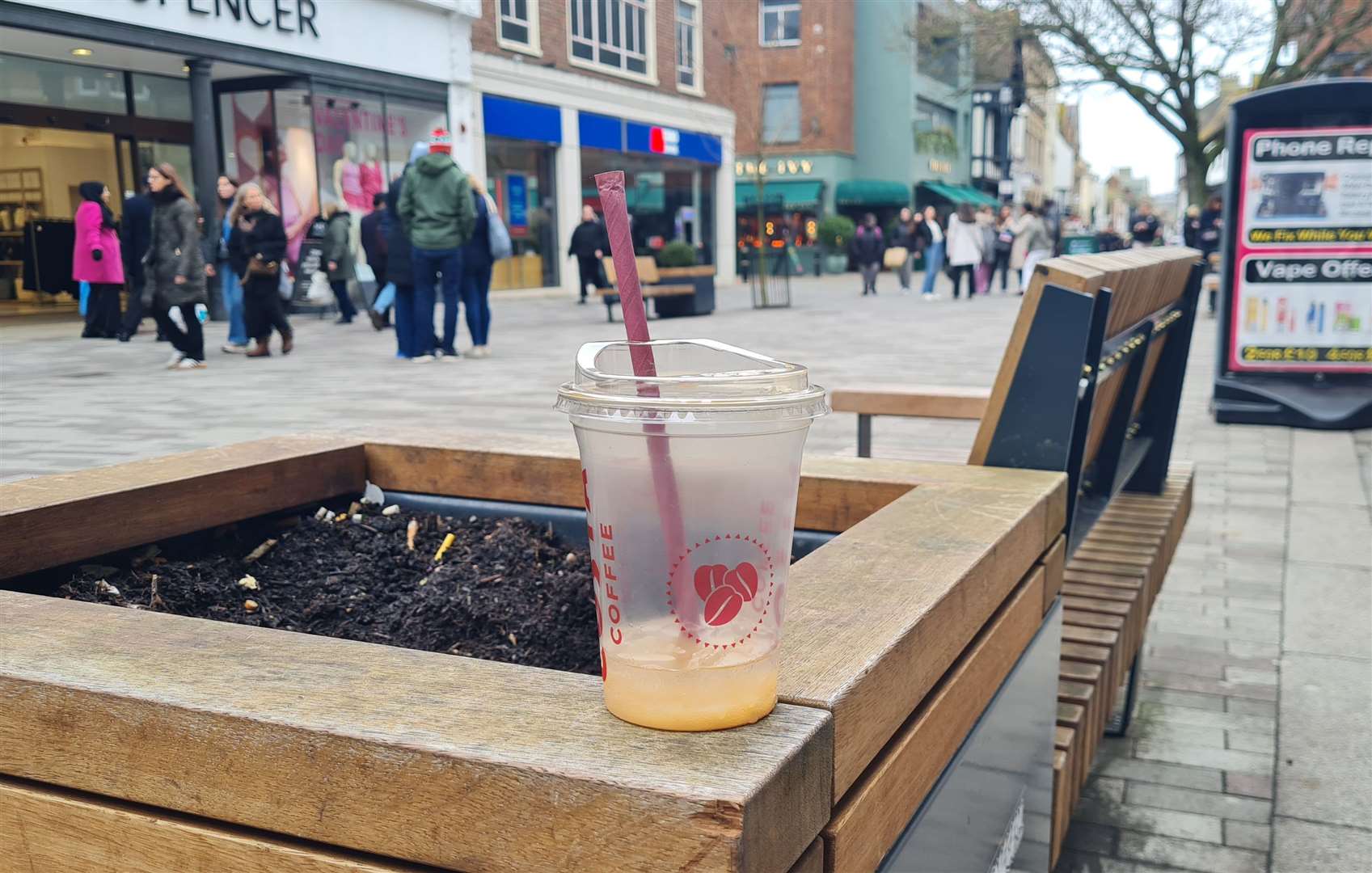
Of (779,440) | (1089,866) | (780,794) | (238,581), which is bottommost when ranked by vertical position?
(1089,866)

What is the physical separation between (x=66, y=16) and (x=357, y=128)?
514cm

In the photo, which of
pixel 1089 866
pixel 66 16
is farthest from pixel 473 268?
pixel 1089 866

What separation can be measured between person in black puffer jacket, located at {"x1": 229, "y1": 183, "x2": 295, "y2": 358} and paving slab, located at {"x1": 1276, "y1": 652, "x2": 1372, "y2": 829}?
9.55 metres

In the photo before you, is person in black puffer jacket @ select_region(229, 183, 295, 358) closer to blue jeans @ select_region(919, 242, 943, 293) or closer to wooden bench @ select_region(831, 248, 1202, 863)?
wooden bench @ select_region(831, 248, 1202, 863)

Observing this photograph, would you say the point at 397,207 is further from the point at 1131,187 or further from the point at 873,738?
the point at 1131,187

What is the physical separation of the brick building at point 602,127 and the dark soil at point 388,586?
563 inches

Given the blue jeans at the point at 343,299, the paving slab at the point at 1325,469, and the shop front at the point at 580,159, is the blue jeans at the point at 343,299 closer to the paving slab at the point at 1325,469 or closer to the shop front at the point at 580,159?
the shop front at the point at 580,159

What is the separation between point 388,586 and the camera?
225 centimetres

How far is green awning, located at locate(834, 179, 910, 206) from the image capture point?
42469mm

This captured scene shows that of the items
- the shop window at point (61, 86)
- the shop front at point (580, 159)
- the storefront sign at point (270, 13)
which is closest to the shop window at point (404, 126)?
the shop front at point (580, 159)

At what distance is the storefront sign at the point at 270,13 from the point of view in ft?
51.0

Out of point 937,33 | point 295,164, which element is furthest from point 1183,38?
point 295,164

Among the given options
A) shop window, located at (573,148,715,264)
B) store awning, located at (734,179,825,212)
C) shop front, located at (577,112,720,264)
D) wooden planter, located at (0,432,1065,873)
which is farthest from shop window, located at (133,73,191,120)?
store awning, located at (734,179,825,212)

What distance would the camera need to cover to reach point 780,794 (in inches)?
39.7
